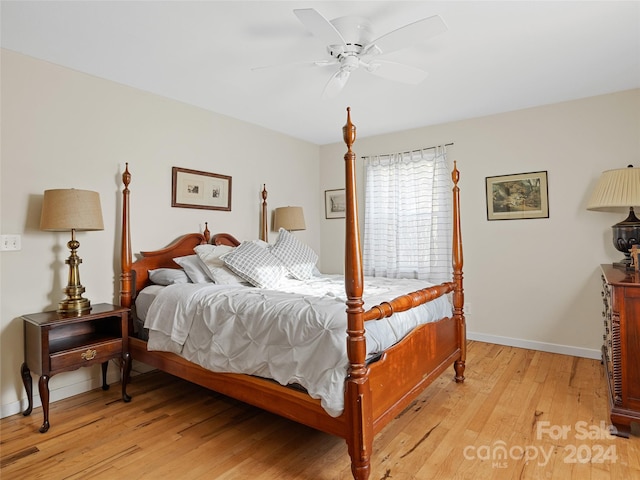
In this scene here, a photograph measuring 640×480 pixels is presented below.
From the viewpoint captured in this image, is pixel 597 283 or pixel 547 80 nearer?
pixel 547 80

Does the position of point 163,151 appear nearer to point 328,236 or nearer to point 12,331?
point 12,331

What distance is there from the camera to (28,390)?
2445 millimetres

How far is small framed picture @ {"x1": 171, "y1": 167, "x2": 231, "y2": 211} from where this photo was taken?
3415 millimetres

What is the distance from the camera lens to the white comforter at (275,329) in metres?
1.78

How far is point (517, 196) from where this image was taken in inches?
147

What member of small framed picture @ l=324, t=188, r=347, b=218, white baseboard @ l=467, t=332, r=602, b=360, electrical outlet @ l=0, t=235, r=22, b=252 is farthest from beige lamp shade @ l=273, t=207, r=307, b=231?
electrical outlet @ l=0, t=235, r=22, b=252

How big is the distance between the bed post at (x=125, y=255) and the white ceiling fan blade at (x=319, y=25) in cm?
192

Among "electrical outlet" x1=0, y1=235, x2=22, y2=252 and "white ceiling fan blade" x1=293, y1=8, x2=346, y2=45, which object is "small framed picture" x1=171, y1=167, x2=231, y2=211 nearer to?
"electrical outlet" x1=0, y1=235, x2=22, y2=252

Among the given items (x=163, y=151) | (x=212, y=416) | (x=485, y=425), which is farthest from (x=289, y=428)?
(x=163, y=151)

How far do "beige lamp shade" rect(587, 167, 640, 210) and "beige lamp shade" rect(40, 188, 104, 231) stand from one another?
386 centimetres

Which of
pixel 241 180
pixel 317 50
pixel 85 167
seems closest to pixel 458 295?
pixel 317 50

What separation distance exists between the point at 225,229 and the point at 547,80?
322cm

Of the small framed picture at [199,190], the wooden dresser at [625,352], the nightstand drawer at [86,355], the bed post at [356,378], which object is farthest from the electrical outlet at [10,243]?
the wooden dresser at [625,352]

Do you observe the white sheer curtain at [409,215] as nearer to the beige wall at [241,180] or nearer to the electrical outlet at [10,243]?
the beige wall at [241,180]
